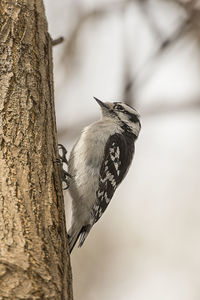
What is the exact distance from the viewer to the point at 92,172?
498cm

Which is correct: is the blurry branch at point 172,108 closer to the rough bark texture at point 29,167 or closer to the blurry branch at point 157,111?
the blurry branch at point 157,111

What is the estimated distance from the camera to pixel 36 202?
3180 millimetres

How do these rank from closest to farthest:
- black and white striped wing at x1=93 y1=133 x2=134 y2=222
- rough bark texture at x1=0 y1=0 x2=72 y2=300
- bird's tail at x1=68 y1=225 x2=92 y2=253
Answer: rough bark texture at x1=0 y1=0 x2=72 y2=300 < bird's tail at x1=68 y1=225 x2=92 y2=253 < black and white striped wing at x1=93 y1=133 x2=134 y2=222

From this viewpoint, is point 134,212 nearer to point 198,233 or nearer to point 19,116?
point 198,233

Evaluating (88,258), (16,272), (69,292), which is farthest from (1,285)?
(88,258)

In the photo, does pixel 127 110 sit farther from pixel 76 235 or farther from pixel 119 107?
pixel 76 235

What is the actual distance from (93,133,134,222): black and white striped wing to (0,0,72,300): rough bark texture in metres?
1.41

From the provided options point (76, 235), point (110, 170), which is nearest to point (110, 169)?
point (110, 170)

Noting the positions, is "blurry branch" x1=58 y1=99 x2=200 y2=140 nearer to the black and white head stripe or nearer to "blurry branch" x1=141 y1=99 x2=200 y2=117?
"blurry branch" x1=141 y1=99 x2=200 y2=117

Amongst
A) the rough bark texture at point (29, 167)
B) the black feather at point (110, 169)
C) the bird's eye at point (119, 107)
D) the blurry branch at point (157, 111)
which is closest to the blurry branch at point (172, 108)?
the blurry branch at point (157, 111)

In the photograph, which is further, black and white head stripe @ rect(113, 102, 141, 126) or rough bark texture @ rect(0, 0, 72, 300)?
black and white head stripe @ rect(113, 102, 141, 126)

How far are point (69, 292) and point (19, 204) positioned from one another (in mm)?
557

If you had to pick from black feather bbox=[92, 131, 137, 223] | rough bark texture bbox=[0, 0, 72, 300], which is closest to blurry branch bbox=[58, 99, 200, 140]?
black feather bbox=[92, 131, 137, 223]

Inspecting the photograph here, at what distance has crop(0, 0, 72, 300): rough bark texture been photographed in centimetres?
282
